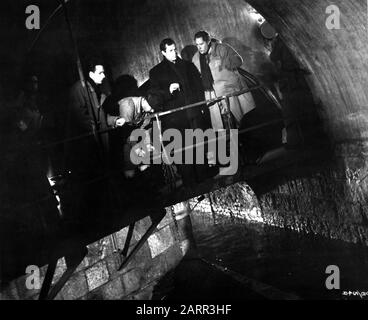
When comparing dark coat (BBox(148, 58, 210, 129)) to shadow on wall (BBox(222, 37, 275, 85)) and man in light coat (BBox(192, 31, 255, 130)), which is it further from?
shadow on wall (BBox(222, 37, 275, 85))

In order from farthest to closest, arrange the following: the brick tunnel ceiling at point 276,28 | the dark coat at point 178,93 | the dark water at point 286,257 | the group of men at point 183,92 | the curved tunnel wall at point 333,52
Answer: the dark coat at point 178,93 → the dark water at point 286,257 → the group of men at point 183,92 → the brick tunnel ceiling at point 276,28 → the curved tunnel wall at point 333,52

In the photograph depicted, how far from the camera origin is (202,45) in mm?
6637

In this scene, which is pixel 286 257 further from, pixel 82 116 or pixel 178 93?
pixel 82 116

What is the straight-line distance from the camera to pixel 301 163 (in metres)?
7.26

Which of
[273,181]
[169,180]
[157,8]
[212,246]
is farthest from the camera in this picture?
[212,246]

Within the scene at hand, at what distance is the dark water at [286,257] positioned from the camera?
21.9 ft

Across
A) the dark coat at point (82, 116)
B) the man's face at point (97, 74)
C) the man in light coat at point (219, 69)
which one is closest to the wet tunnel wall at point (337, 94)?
the man in light coat at point (219, 69)

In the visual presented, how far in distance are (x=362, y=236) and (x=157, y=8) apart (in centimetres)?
786

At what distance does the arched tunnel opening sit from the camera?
16.6 ft

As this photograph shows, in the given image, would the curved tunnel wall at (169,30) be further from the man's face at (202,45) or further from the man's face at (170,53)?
Answer: the man's face at (170,53)

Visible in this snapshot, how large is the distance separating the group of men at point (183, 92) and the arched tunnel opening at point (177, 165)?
66mm
